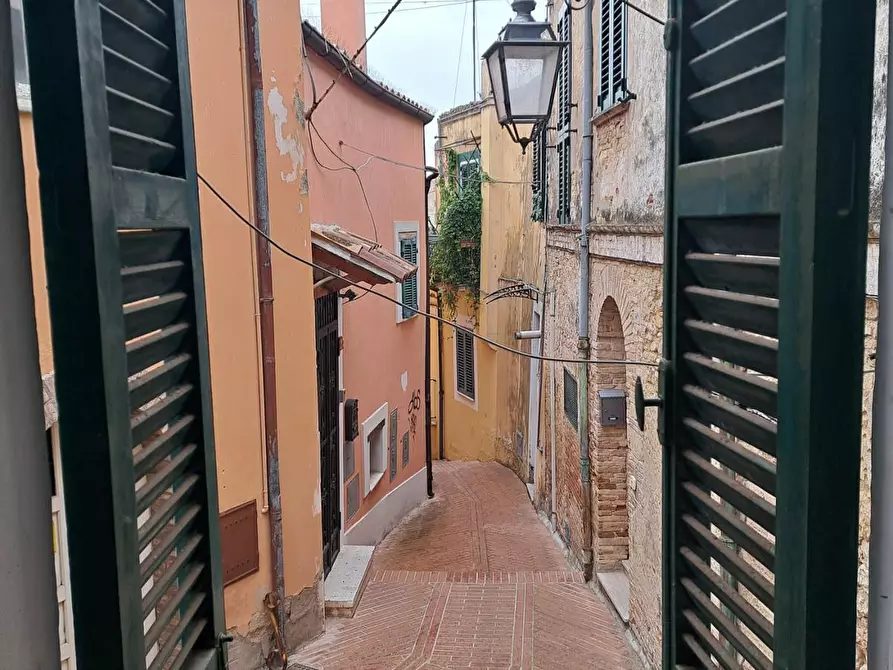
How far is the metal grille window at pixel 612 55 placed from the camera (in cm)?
762

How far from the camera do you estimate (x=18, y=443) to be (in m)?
1.48

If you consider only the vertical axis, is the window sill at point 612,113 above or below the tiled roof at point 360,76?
below

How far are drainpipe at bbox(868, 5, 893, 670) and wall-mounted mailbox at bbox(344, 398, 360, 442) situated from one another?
920 cm

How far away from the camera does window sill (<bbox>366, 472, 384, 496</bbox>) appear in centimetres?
1202

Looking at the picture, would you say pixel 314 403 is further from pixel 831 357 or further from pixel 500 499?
pixel 500 499

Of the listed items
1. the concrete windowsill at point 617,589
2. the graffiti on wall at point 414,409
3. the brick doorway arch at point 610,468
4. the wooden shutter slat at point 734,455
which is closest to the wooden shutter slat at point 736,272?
the wooden shutter slat at point 734,455

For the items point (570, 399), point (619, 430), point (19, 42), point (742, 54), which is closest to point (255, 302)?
point (19, 42)

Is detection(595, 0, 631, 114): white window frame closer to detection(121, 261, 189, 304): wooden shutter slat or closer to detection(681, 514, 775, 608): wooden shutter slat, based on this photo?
detection(681, 514, 775, 608): wooden shutter slat

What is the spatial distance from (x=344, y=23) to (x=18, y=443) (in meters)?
12.2

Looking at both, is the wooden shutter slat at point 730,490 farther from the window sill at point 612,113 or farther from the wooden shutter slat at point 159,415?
the window sill at point 612,113

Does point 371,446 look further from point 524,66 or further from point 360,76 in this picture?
point 524,66

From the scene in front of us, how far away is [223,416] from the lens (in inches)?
236

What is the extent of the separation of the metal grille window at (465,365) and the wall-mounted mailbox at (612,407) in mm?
13636

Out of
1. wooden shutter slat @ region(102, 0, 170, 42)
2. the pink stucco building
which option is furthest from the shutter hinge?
the pink stucco building
